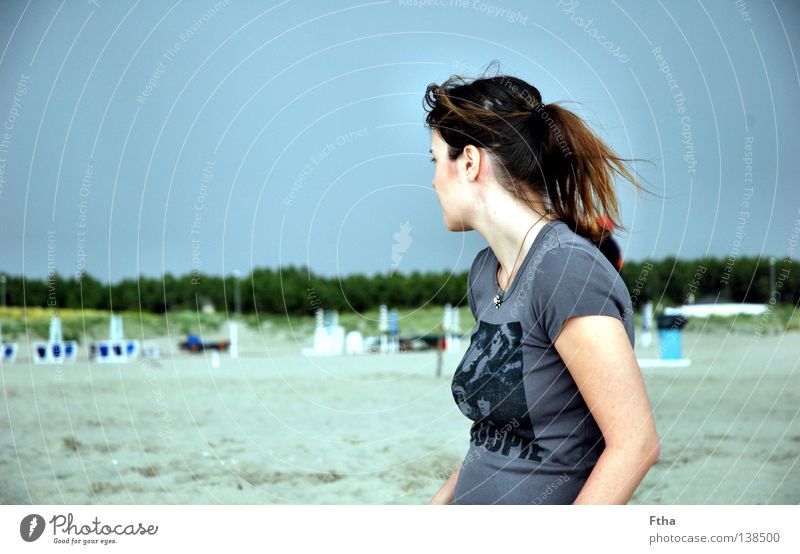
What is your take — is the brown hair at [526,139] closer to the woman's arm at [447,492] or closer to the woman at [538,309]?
the woman at [538,309]

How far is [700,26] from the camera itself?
2.27 m

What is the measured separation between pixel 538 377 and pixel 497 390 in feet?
0.19

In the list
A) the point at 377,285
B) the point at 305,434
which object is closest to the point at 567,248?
the point at 377,285

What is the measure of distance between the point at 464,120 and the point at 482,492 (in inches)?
21.2

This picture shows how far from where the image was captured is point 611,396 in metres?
1.13

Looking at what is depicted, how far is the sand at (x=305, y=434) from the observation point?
3.66 metres

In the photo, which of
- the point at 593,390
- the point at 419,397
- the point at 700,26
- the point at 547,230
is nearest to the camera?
the point at 593,390
